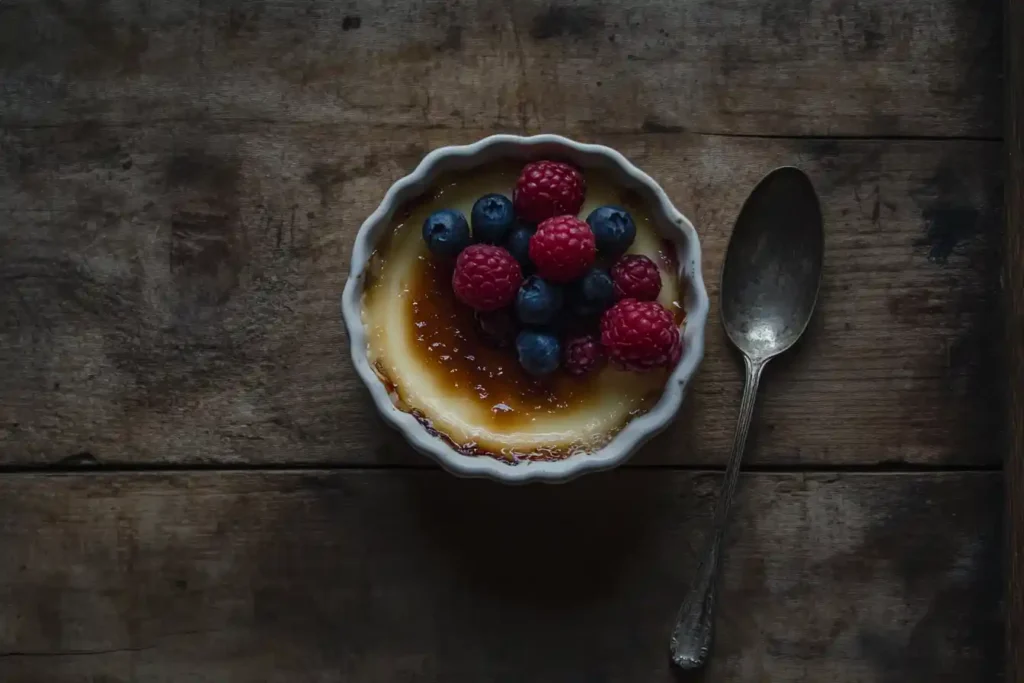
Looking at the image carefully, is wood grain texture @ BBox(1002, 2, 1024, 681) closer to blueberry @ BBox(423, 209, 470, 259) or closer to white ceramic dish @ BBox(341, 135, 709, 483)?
white ceramic dish @ BBox(341, 135, 709, 483)

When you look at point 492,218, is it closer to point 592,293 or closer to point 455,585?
point 592,293

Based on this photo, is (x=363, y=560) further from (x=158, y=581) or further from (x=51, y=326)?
(x=51, y=326)

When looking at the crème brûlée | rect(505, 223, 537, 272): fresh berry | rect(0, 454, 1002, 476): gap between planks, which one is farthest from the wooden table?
rect(505, 223, 537, 272): fresh berry

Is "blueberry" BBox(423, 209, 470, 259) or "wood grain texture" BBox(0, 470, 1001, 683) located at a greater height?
"blueberry" BBox(423, 209, 470, 259)

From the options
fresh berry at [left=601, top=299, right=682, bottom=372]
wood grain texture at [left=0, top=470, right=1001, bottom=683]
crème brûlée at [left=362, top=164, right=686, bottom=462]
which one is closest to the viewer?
fresh berry at [left=601, top=299, right=682, bottom=372]

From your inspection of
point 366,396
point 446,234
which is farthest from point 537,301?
point 366,396
